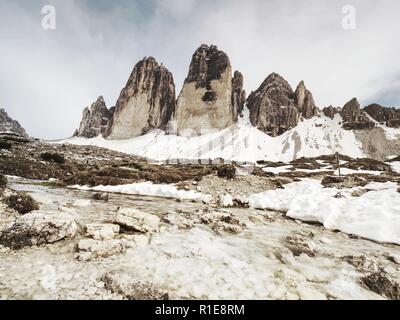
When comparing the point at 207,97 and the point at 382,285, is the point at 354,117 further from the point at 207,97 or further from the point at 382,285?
the point at 382,285

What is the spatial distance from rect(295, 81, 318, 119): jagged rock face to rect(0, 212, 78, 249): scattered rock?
165 metres

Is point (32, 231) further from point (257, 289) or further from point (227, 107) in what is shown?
point (227, 107)

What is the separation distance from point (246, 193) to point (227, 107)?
4983 inches

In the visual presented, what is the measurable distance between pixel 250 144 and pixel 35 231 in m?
126

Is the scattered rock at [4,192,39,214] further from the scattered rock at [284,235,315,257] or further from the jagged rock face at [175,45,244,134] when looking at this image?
the jagged rock face at [175,45,244,134]

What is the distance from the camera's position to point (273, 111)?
14738 cm

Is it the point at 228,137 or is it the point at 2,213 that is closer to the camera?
the point at 2,213

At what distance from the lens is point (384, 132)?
12975 centimetres

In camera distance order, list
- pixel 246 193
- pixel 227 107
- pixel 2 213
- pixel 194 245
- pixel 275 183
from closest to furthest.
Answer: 1. pixel 194 245
2. pixel 2 213
3. pixel 246 193
4. pixel 275 183
5. pixel 227 107

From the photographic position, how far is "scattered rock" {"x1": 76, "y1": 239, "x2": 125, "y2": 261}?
581 centimetres

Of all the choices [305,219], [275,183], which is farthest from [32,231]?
[275,183]

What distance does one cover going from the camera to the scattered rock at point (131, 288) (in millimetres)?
4449

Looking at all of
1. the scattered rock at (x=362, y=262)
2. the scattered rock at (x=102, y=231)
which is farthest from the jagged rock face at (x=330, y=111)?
the scattered rock at (x=102, y=231)

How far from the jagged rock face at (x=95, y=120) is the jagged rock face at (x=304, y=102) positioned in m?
134
